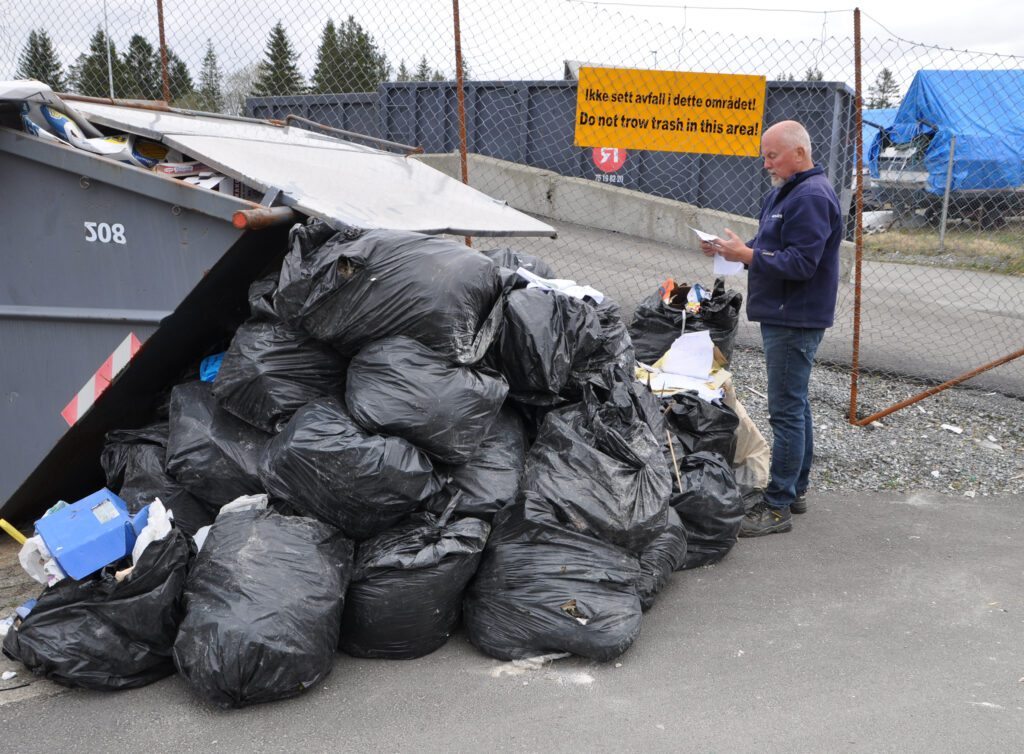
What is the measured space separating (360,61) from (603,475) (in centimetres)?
816

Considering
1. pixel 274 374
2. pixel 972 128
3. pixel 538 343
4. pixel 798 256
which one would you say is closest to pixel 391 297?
pixel 274 374

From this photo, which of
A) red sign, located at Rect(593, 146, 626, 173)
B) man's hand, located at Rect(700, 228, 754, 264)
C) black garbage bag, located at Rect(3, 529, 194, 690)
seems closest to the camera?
black garbage bag, located at Rect(3, 529, 194, 690)

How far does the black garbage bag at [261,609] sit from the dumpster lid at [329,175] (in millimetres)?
1145

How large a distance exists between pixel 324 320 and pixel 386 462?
60cm

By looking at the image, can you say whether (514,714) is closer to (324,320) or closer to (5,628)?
(324,320)

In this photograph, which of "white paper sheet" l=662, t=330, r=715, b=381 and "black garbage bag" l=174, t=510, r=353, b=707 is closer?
"black garbage bag" l=174, t=510, r=353, b=707

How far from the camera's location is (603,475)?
120 inches

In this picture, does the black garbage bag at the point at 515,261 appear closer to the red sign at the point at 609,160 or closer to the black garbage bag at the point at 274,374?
the black garbage bag at the point at 274,374

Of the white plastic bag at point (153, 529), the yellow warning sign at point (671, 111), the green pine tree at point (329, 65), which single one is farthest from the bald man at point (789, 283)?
the green pine tree at point (329, 65)

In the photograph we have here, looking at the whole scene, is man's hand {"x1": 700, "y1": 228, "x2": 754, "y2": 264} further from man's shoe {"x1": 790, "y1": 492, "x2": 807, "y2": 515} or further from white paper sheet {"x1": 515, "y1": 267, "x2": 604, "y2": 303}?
man's shoe {"x1": 790, "y1": 492, "x2": 807, "y2": 515}

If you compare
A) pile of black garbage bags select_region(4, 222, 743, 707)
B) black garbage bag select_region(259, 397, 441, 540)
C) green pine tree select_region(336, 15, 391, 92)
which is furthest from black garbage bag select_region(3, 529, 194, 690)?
green pine tree select_region(336, 15, 391, 92)

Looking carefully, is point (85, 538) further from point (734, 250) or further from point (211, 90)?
point (211, 90)

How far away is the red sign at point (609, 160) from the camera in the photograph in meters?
10.8

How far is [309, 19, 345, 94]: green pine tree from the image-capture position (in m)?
8.96
